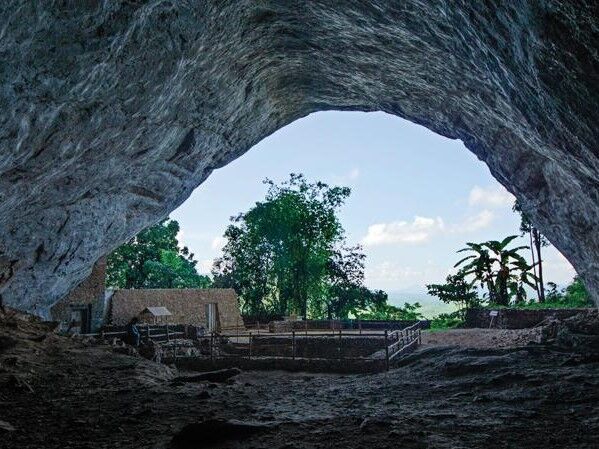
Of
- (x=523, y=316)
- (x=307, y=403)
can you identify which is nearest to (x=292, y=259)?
(x=523, y=316)

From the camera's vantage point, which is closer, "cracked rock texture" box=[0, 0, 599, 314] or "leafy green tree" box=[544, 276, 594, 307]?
"cracked rock texture" box=[0, 0, 599, 314]

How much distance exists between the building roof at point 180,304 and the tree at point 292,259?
7896mm

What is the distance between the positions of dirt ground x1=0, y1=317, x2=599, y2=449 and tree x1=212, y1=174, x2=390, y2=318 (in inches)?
983

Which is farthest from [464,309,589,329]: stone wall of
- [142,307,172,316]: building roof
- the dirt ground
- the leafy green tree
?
[142,307,172,316]: building roof

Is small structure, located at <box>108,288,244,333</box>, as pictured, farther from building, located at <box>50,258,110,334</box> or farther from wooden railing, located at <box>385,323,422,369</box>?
wooden railing, located at <box>385,323,422,369</box>

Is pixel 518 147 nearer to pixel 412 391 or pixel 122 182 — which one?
pixel 412 391

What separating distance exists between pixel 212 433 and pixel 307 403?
3.07 metres

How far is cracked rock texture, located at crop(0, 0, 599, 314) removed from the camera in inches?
237

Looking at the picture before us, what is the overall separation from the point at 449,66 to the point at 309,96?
22.8 feet

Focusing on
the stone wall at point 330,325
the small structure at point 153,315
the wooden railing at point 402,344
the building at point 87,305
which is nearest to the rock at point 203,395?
the wooden railing at point 402,344

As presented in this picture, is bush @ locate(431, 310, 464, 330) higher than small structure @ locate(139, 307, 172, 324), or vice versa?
small structure @ locate(139, 307, 172, 324)

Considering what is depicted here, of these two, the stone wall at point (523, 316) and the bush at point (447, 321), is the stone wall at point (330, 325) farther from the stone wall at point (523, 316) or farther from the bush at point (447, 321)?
the stone wall at point (523, 316)

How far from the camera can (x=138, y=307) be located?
1054 inches

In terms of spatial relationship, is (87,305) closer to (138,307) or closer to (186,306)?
(138,307)
